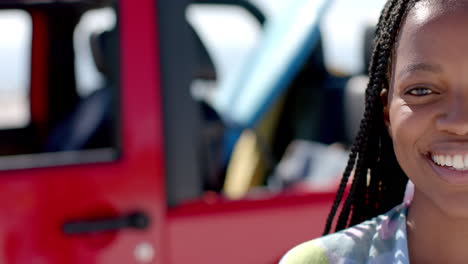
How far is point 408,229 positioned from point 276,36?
4.35ft

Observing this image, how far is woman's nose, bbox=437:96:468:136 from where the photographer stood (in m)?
1.14

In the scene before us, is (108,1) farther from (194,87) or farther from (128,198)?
(128,198)

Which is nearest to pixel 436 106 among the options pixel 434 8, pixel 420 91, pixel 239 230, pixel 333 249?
pixel 420 91

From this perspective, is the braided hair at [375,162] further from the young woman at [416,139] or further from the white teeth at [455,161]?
the white teeth at [455,161]

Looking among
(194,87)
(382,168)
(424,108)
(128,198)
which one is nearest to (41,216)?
(128,198)

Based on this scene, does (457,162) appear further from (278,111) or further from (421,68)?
(278,111)

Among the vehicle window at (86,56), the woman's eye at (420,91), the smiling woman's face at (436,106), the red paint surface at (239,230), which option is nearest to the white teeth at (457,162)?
the smiling woman's face at (436,106)

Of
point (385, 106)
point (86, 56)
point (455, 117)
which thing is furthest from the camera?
point (86, 56)

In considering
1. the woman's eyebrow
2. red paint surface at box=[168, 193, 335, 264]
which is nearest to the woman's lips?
the woman's eyebrow

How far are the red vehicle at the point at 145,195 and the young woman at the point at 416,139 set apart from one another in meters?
0.72

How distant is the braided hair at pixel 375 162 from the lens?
1352 millimetres

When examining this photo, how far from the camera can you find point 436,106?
1.18m

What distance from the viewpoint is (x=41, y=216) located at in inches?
77.9

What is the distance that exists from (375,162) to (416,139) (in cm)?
21
